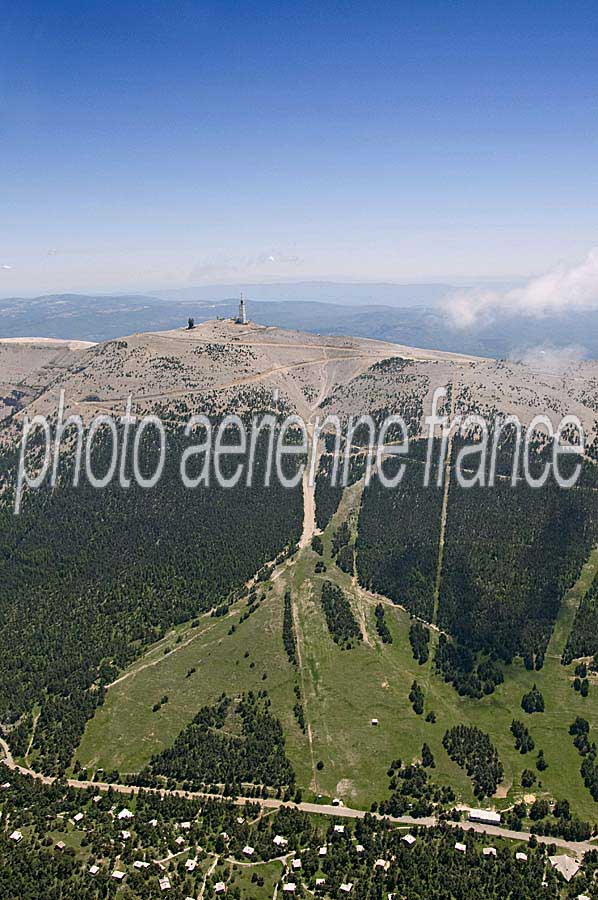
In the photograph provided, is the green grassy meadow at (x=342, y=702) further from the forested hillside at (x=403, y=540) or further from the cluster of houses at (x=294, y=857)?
the cluster of houses at (x=294, y=857)

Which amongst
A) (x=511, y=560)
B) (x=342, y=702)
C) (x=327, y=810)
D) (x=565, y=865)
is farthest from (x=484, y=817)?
(x=511, y=560)

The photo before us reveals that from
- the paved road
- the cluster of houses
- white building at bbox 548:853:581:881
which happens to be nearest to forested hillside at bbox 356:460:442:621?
the paved road

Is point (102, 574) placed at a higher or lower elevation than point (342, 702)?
higher

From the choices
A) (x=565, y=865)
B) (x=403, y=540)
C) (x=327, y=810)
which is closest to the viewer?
(x=565, y=865)

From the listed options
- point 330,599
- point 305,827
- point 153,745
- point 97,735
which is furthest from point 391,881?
point 330,599

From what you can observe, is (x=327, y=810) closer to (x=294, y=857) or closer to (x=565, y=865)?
(x=294, y=857)

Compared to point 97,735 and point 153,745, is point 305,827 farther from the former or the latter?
point 97,735

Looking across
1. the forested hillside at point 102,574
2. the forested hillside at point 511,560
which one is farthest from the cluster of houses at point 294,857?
the forested hillside at point 511,560

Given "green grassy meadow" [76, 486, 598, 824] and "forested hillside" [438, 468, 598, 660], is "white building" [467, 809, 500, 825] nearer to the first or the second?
"green grassy meadow" [76, 486, 598, 824]
